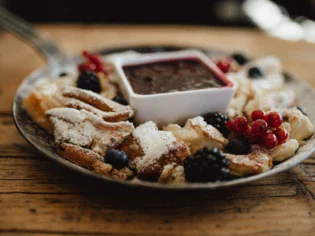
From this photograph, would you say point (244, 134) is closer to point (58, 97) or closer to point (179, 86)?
point (179, 86)

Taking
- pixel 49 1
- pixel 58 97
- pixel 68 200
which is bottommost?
pixel 49 1

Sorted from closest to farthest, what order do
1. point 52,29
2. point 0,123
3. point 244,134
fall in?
point 244,134
point 0,123
point 52,29

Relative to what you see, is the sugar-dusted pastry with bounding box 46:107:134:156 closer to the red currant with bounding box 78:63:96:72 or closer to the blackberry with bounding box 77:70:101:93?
the blackberry with bounding box 77:70:101:93

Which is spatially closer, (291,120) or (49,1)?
(291,120)

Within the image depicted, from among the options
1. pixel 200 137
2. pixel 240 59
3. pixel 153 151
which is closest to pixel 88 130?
pixel 153 151

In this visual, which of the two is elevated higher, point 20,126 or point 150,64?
point 150,64

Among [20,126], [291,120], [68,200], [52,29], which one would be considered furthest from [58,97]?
[52,29]

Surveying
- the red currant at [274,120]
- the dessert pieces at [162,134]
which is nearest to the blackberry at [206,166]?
the dessert pieces at [162,134]

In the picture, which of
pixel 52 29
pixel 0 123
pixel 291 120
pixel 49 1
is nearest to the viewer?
pixel 291 120
